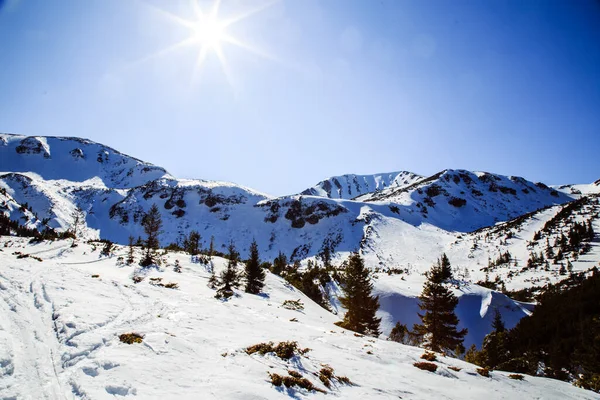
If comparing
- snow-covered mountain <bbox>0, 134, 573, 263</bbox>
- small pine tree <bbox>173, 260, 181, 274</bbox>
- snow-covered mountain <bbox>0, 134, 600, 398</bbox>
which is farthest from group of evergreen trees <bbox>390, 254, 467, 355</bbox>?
snow-covered mountain <bbox>0, 134, 573, 263</bbox>

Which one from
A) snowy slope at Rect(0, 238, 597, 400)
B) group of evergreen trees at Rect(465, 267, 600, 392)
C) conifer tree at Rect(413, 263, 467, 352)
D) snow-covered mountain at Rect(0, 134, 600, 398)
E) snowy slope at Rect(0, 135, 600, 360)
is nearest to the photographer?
snowy slope at Rect(0, 238, 597, 400)

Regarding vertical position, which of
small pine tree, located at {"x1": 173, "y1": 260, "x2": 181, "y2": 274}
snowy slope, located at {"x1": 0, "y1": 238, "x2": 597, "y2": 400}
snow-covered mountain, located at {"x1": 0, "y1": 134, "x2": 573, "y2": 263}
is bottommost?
small pine tree, located at {"x1": 173, "y1": 260, "x2": 181, "y2": 274}

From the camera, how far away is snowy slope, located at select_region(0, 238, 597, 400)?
6809mm

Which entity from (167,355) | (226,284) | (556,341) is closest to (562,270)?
(556,341)

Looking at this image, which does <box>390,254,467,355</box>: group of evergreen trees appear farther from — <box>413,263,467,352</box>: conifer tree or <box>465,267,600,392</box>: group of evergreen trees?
<box>465,267,600,392</box>: group of evergreen trees

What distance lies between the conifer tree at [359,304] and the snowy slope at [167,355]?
15.3 metres

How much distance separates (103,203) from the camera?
161125mm

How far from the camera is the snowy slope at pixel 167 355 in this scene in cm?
681

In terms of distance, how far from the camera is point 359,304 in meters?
31.2

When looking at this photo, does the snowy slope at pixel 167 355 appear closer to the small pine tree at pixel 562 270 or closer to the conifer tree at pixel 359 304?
the conifer tree at pixel 359 304

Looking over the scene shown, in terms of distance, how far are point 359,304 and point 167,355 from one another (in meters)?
26.1

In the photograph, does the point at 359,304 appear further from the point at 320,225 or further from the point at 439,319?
the point at 320,225

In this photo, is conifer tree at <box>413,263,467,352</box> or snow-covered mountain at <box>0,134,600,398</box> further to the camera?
snow-covered mountain at <box>0,134,600,398</box>

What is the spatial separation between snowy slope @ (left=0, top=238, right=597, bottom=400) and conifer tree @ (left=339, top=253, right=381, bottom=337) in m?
15.3
